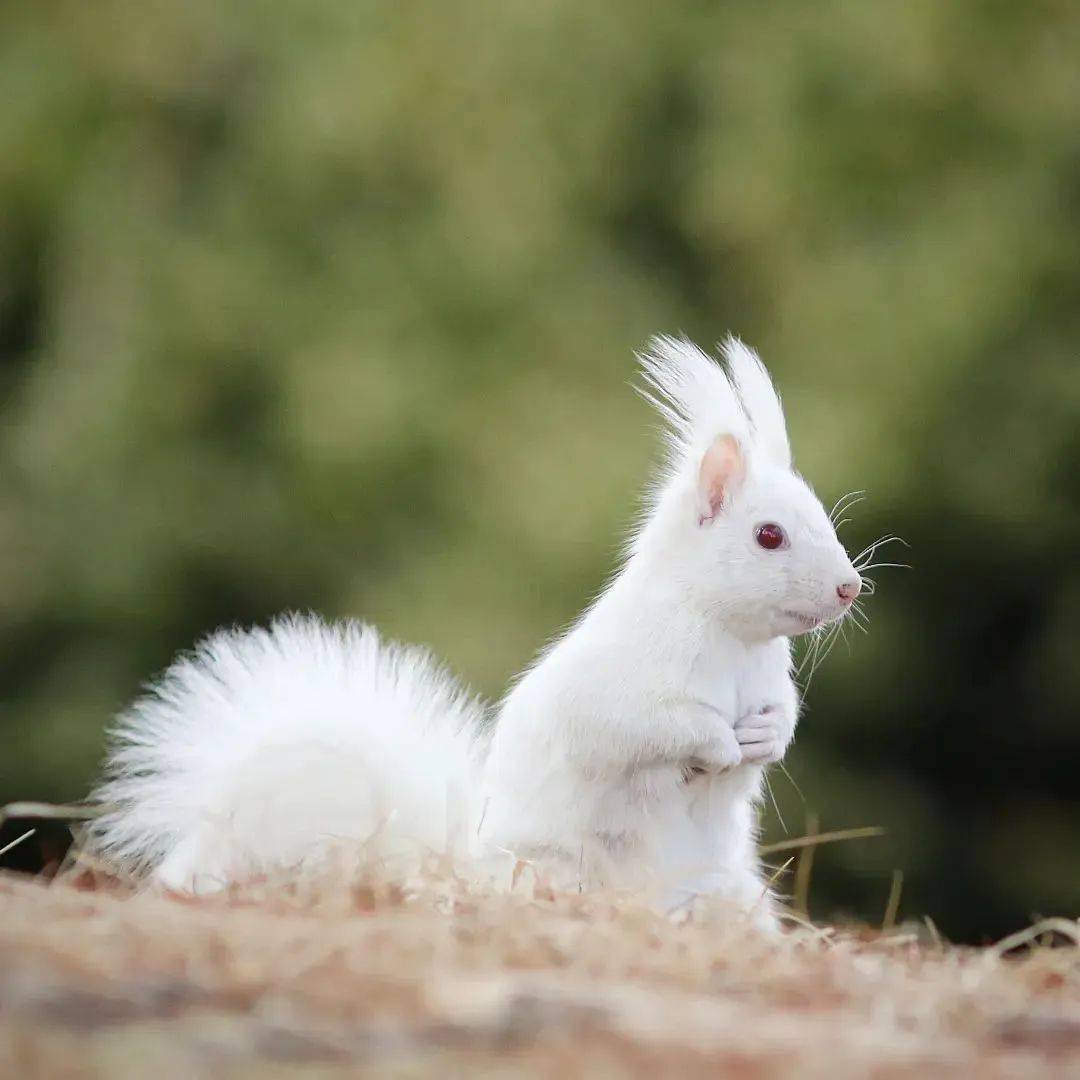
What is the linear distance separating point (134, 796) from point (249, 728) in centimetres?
25

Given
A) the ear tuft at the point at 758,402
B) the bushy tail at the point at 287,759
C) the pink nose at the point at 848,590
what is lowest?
the bushy tail at the point at 287,759

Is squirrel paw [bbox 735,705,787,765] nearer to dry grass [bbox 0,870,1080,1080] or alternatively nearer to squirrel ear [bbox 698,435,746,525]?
squirrel ear [bbox 698,435,746,525]

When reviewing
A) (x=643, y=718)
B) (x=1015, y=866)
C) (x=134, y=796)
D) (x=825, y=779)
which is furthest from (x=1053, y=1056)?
(x=1015, y=866)

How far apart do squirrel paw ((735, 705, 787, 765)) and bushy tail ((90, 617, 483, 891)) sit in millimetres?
425

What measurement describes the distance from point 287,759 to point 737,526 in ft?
2.49

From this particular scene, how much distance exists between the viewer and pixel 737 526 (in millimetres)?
2549

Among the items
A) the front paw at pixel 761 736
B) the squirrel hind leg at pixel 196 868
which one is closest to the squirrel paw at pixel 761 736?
the front paw at pixel 761 736

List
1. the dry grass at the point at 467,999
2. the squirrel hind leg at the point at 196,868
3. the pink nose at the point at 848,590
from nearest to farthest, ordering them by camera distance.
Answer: the dry grass at the point at 467,999
the squirrel hind leg at the point at 196,868
the pink nose at the point at 848,590

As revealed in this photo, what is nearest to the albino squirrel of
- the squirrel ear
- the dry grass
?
the squirrel ear

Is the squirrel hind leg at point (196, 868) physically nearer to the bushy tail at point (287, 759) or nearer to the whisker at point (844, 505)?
the bushy tail at point (287, 759)

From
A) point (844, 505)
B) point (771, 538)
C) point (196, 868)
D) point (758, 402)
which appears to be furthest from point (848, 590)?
point (844, 505)

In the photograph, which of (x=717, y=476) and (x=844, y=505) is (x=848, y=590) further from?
(x=844, y=505)

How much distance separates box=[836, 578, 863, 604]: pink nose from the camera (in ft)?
8.25

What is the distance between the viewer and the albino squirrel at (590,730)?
243 centimetres
